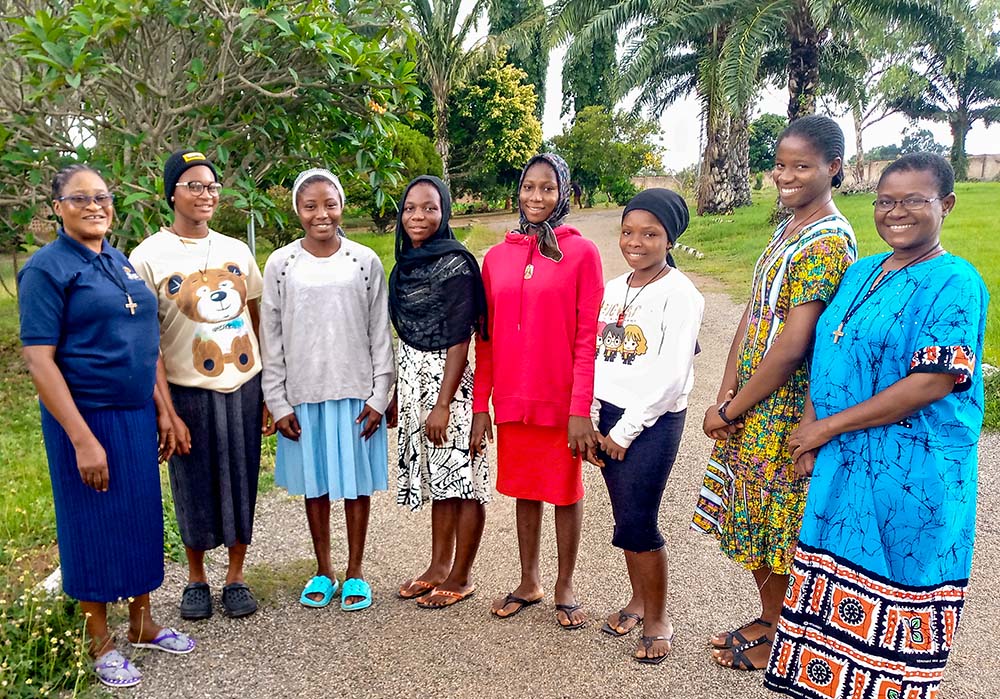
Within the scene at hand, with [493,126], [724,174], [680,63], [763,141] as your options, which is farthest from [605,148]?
[680,63]

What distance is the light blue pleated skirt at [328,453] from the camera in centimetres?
343

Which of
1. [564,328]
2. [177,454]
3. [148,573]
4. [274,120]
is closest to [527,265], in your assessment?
[564,328]

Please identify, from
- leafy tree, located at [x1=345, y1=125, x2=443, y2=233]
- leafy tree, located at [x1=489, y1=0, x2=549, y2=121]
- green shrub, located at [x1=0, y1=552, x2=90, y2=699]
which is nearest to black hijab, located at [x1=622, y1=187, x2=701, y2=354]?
green shrub, located at [x1=0, y1=552, x2=90, y2=699]

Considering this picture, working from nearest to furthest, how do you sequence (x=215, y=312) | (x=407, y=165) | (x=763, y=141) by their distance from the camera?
(x=215, y=312) → (x=407, y=165) → (x=763, y=141)

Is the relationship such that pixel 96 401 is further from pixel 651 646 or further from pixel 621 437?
pixel 651 646

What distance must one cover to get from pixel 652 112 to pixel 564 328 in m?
20.5

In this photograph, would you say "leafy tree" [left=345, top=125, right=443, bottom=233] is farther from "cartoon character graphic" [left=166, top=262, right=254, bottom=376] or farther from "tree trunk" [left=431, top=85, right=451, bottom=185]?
"cartoon character graphic" [left=166, top=262, right=254, bottom=376]

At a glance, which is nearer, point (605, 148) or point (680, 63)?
point (680, 63)

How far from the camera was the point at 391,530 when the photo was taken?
4.46 m

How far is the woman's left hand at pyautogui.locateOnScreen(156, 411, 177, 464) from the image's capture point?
3133 millimetres

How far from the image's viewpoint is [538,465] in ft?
10.9

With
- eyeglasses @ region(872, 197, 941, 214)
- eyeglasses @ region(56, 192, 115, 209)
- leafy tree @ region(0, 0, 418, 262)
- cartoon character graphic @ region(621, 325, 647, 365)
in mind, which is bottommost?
cartoon character graphic @ region(621, 325, 647, 365)

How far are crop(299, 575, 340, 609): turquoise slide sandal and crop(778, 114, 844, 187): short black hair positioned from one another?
8.94 feet

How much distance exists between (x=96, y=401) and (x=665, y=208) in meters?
2.21
